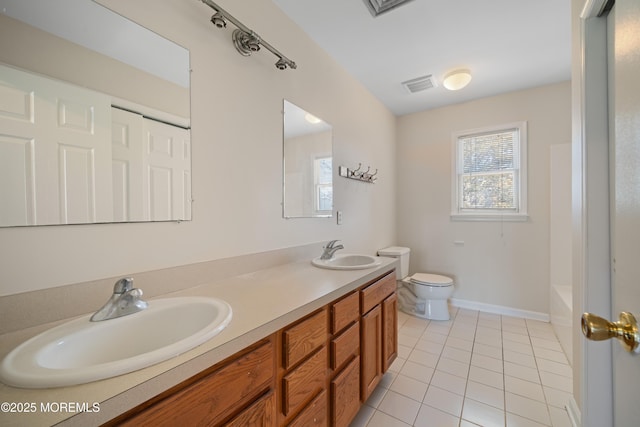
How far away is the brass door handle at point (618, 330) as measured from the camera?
18.4 inches

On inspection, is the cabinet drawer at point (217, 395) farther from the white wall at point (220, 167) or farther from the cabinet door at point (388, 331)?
the cabinet door at point (388, 331)

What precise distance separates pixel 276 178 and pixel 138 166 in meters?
0.76

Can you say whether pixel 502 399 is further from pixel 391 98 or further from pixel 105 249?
pixel 391 98

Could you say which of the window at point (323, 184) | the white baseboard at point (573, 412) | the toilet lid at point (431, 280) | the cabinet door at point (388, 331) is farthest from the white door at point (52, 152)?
the toilet lid at point (431, 280)

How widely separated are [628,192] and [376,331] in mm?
1318

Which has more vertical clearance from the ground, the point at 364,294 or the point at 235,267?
the point at 235,267

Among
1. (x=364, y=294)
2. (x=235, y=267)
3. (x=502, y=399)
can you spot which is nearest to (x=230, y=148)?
(x=235, y=267)

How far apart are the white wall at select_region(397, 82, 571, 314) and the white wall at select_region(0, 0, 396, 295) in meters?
1.57

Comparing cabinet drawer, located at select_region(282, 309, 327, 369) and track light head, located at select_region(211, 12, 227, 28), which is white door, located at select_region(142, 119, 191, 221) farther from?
Answer: cabinet drawer, located at select_region(282, 309, 327, 369)

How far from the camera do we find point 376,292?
1489 millimetres

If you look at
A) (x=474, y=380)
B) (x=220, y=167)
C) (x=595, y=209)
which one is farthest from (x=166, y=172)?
(x=474, y=380)

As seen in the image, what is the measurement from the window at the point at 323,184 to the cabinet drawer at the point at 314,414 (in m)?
1.21

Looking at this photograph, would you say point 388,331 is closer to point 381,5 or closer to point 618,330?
point 618,330

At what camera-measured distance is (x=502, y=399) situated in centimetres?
155
